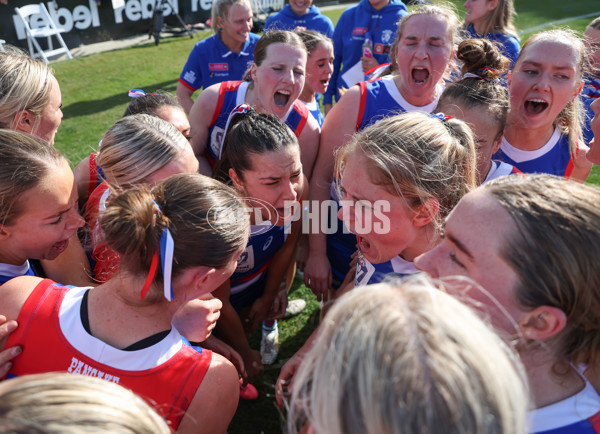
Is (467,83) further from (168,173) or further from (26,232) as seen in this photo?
(26,232)

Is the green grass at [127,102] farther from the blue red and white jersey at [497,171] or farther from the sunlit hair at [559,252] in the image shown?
the sunlit hair at [559,252]

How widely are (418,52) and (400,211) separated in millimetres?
1549

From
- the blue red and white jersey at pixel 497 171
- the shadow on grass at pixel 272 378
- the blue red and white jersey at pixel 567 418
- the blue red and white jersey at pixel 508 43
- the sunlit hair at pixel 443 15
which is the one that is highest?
the sunlit hair at pixel 443 15

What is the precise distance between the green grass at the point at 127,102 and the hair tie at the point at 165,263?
5.18ft

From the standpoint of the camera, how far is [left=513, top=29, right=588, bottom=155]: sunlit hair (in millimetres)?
2742

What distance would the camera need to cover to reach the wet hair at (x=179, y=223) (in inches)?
59.4

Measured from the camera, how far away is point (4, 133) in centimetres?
185

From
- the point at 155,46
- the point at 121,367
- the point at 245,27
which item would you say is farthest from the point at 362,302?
the point at 155,46

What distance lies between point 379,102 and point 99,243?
76.2 inches

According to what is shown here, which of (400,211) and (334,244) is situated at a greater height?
(400,211)

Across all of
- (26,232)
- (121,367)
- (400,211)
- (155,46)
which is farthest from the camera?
(155,46)

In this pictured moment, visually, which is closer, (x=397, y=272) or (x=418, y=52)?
(x=397, y=272)

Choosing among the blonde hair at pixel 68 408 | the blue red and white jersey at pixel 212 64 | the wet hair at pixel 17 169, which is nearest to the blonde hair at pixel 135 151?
the wet hair at pixel 17 169

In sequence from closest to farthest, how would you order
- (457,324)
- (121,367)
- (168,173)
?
(457,324) → (121,367) → (168,173)
